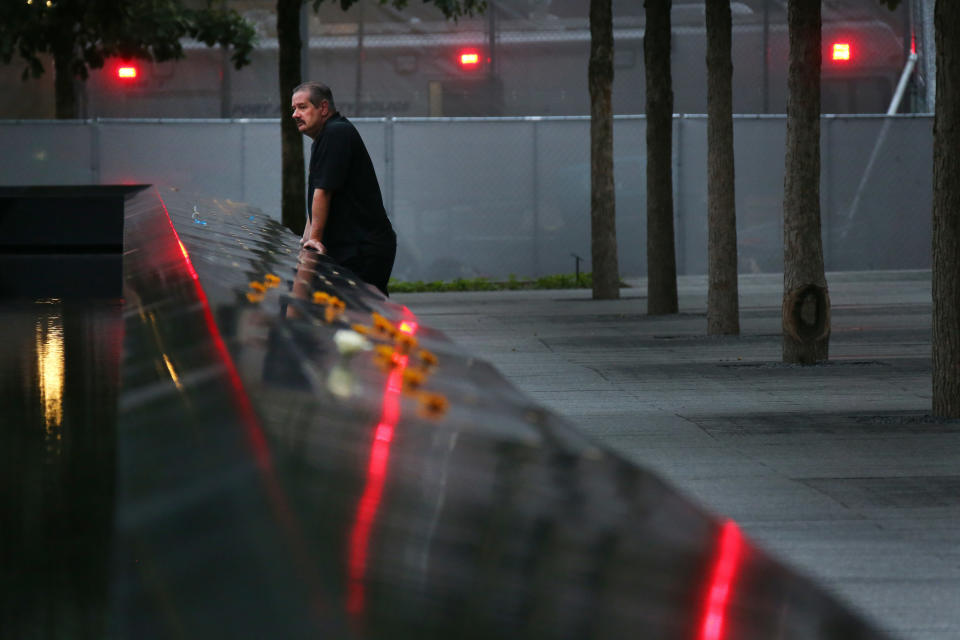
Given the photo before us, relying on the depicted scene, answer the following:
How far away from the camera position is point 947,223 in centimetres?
757

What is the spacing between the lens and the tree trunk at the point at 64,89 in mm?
21500

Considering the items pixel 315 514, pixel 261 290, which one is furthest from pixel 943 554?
pixel 315 514

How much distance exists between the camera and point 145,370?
209 cm

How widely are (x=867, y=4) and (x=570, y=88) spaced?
564 centimetres

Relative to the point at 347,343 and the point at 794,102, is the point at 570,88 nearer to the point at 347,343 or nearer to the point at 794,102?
the point at 794,102

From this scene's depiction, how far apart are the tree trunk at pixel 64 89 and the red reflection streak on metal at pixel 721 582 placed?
21.2 metres

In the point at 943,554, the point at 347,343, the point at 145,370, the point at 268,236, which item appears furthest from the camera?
the point at 268,236

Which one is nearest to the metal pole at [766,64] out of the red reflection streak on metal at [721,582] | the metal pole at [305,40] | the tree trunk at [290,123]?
the metal pole at [305,40]

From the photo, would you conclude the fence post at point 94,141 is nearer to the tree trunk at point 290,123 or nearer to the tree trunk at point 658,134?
the tree trunk at point 290,123

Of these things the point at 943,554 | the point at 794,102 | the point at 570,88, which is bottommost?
the point at 943,554

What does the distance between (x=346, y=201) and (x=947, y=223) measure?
3.41 meters

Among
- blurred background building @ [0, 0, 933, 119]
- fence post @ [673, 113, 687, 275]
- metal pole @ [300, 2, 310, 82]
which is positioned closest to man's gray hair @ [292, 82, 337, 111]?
fence post @ [673, 113, 687, 275]

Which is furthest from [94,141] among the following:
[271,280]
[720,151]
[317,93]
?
[271,280]

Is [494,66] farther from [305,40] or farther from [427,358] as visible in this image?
[427,358]
